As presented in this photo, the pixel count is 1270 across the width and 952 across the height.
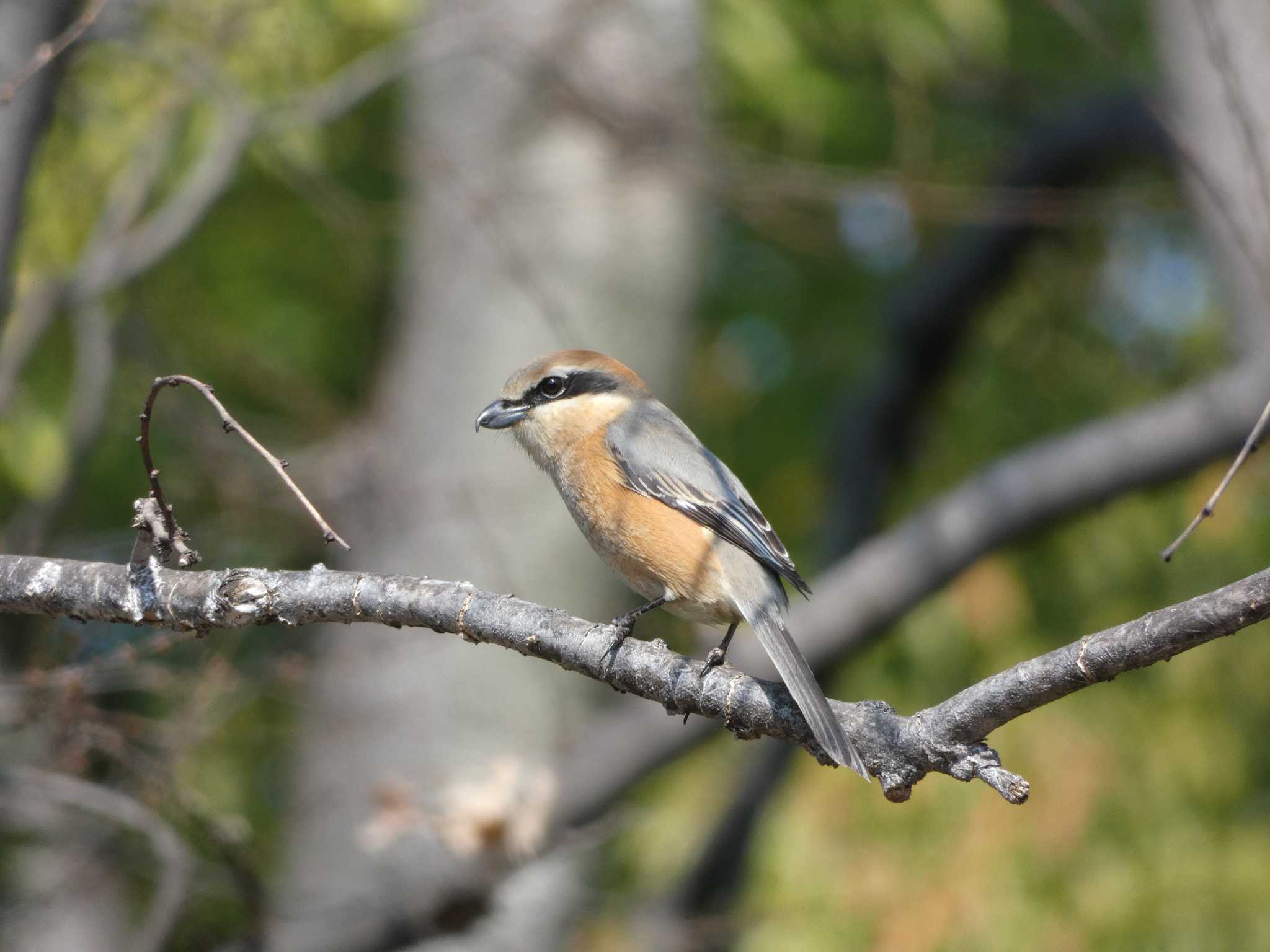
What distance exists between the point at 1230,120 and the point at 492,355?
4.01 meters

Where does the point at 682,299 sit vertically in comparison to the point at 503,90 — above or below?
below

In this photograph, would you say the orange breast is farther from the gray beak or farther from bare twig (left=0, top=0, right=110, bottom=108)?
bare twig (left=0, top=0, right=110, bottom=108)

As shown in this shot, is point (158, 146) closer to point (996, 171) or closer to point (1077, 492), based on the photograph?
point (1077, 492)

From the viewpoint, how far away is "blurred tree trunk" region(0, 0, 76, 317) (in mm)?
3756

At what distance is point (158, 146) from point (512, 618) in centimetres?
337

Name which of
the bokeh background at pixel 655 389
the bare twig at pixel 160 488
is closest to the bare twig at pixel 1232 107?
the bokeh background at pixel 655 389

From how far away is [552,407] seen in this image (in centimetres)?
431

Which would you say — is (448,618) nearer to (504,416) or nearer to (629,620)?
(629,620)

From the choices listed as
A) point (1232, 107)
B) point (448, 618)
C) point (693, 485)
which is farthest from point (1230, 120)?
A: point (448, 618)

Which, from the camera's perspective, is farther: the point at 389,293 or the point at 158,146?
the point at 389,293

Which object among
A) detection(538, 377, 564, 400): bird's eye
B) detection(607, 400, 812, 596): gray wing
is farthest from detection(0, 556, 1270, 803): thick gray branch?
detection(538, 377, 564, 400): bird's eye

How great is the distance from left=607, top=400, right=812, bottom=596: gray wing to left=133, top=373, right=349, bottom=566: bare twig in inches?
68.8

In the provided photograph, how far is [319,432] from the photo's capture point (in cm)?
705

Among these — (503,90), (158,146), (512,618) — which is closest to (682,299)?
(503,90)
